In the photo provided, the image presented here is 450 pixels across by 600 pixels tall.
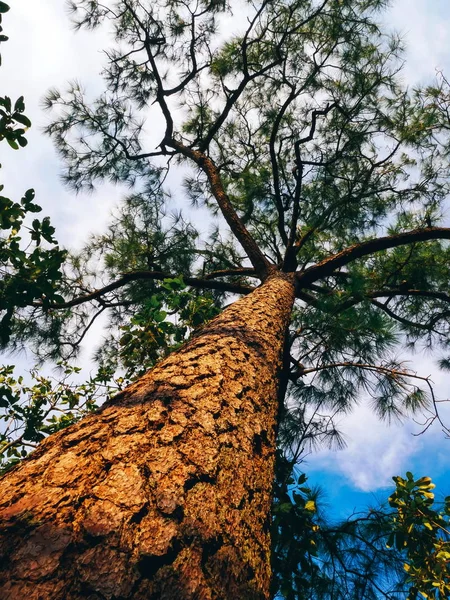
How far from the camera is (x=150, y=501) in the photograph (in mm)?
608

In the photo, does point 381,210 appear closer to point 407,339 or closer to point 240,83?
point 407,339

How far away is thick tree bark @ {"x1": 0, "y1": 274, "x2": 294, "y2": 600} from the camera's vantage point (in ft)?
1.61

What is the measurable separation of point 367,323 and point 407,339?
7.64ft

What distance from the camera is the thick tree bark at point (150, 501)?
491 mm

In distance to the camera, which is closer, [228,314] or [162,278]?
[228,314]

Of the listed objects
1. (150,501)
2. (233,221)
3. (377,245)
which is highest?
(233,221)

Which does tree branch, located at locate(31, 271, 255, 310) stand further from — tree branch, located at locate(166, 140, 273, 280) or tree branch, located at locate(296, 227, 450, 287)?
tree branch, located at locate(296, 227, 450, 287)

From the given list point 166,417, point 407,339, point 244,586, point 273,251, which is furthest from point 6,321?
point 407,339

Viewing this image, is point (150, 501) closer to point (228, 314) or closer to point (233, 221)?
point (228, 314)

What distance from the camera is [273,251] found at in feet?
14.8

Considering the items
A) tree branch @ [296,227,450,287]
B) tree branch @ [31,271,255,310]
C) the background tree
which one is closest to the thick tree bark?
the background tree

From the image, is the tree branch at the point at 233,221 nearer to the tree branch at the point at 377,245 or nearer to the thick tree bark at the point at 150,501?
the tree branch at the point at 377,245

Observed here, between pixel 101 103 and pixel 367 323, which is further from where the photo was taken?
pixel 101 103

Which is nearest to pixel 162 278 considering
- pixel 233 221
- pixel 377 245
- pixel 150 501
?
pixel 233 221
